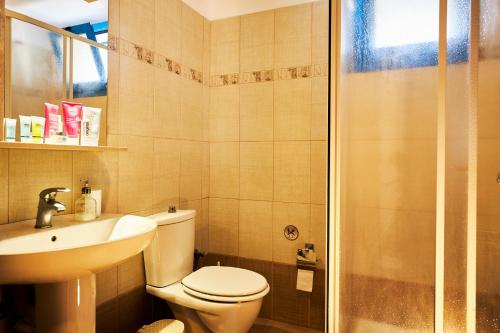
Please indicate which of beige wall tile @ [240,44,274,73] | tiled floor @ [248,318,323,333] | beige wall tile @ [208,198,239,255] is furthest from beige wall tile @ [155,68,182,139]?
tiled floor @ [248,318,323,333]

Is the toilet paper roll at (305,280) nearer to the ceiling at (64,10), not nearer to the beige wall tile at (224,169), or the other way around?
the beige wall tile at (224,169)

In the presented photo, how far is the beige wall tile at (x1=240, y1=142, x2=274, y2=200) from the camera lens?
2.03 meters

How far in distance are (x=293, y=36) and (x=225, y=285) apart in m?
1.49

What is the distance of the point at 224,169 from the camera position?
7.10 feet

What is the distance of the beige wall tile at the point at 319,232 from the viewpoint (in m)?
1.89

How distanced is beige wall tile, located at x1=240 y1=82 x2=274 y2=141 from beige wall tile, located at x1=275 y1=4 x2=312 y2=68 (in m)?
0.19

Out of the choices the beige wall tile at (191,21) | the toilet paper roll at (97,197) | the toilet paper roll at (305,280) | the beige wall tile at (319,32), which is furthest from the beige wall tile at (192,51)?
the toilet paper roll at (305,280)

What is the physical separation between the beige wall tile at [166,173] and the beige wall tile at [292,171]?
613mm

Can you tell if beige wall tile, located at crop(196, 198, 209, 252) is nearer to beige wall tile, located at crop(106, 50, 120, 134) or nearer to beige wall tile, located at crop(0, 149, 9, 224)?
beige wall tile, located at crop(106, 50, 120, 134)

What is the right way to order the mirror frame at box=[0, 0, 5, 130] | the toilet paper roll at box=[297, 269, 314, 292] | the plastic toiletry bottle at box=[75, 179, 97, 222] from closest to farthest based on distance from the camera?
the mirror frame at box=[0, 0, 5, 130] < the plastic toiletry bottle at box=[75, 179, 97, 222] < the toilet paper roll at box=[297, 269, 314, 292]

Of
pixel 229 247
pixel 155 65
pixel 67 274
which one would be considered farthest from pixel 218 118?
pixel 67 274

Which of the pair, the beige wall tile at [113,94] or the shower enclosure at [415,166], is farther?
the beige wall tile at [113,94]

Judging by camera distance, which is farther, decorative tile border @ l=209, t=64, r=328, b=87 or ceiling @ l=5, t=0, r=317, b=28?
decorative tile border @ l=209, t=64, r=328, b=87

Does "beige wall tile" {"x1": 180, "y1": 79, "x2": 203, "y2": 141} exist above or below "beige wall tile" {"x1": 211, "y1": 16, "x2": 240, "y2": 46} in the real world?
below
